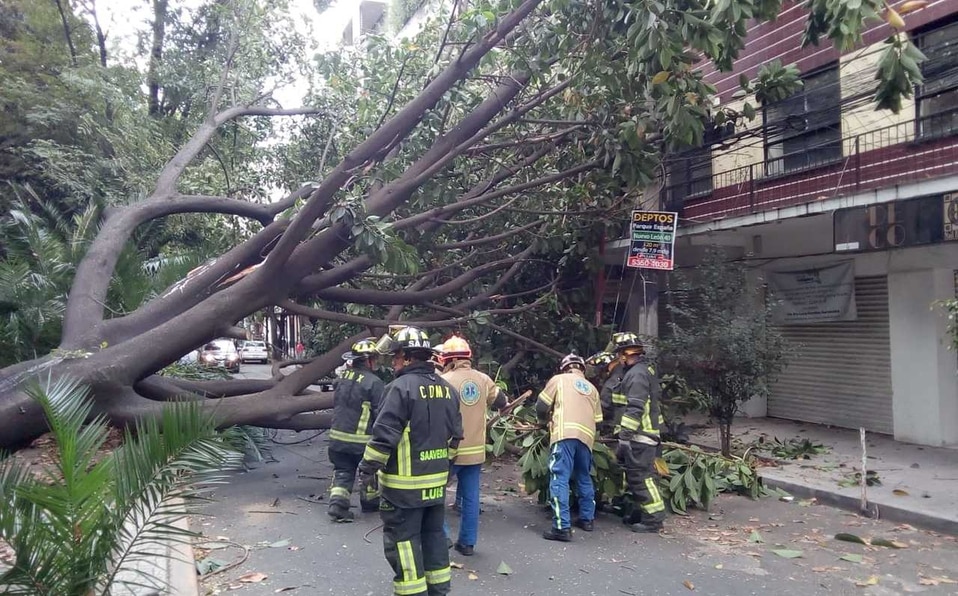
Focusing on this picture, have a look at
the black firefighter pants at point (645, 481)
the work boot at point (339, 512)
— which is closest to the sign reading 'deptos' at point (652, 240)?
the black firefighter pants at point (645, 481)

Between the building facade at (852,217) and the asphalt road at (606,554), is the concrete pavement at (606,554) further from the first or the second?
the building facade at (852,217)

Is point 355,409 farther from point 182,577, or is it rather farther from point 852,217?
point 852,217

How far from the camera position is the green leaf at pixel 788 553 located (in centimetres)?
614

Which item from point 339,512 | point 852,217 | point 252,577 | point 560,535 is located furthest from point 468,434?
point 852,217

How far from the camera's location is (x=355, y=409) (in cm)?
741

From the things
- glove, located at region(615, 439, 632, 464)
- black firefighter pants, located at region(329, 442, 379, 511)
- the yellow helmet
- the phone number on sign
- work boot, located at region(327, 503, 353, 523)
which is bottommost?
work boot, located at region(327, 503, 353, 523)

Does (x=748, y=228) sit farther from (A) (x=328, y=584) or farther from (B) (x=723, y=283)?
(A) (x=328, y=584)

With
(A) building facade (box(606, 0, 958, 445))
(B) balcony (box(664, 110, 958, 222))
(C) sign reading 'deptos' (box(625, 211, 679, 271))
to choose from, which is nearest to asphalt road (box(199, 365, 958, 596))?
(C) sign reading 'deptos' (box(625, 211, 679, 271))

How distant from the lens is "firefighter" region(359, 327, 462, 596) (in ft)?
15.4

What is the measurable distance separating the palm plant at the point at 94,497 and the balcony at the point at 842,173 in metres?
8.46

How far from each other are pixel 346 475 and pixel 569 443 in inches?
88.6

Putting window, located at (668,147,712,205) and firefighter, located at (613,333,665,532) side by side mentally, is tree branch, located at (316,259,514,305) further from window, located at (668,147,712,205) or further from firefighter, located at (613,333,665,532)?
window, located at (668,147,712,205)

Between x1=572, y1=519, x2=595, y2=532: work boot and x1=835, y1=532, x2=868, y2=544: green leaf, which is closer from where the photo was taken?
x1=835, y1=532, x2=868, y2=544: green leaf

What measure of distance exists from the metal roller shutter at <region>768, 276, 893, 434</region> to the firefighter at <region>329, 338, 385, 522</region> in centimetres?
677
